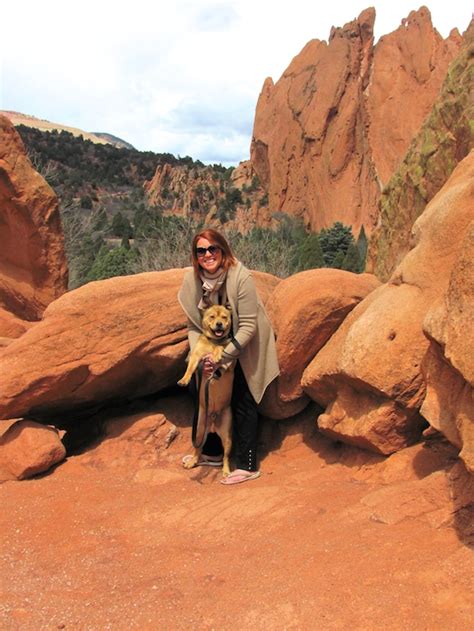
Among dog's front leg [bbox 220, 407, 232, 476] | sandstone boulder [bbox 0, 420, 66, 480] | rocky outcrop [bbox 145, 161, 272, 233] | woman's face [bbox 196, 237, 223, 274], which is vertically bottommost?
sandstone boulder [bbox 0, 420, 66, 480]

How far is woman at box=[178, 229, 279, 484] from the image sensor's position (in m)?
4.38

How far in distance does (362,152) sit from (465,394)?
3865 cm

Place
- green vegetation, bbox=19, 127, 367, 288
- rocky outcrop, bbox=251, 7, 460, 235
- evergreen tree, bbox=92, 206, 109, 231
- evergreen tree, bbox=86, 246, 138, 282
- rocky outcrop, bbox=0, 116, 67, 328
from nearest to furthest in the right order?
1. rocky outcrop, bbox=0, 116, 67, 328
2. evergreen tree, bbox=86, 246, 138, 282
3. green vegetation, bbox=19, 127, 367, 288
4. evergreen tree, bbox=92, 206, 109, 231
5. rocky outcrop, bbox=251, 7, 460, 235

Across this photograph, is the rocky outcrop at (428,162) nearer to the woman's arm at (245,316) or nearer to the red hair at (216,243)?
the woman's arm at (245,316)

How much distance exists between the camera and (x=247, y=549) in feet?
10.5

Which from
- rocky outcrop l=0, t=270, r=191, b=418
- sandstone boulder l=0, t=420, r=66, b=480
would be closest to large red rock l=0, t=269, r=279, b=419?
rocky outcrop l=0, t=270, r=191, b=418

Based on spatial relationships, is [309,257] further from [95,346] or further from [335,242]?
[95,346]

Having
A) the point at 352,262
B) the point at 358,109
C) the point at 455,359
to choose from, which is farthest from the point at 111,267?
the point at 358,109

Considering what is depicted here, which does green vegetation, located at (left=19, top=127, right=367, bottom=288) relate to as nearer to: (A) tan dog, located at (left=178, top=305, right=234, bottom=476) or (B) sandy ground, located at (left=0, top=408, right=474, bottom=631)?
(A) tan dog, located at (left=178, top=305, right=234, bottom=476)

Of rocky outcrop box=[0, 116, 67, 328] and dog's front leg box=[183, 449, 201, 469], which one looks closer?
dog's front leg box=[183, 449, 201, 469]

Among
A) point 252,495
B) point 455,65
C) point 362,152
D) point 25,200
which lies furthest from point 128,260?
point 362,152

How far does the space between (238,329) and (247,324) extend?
10 centimetres

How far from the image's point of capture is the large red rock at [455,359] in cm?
280

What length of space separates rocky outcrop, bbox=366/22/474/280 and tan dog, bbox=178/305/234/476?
2.21 metres
